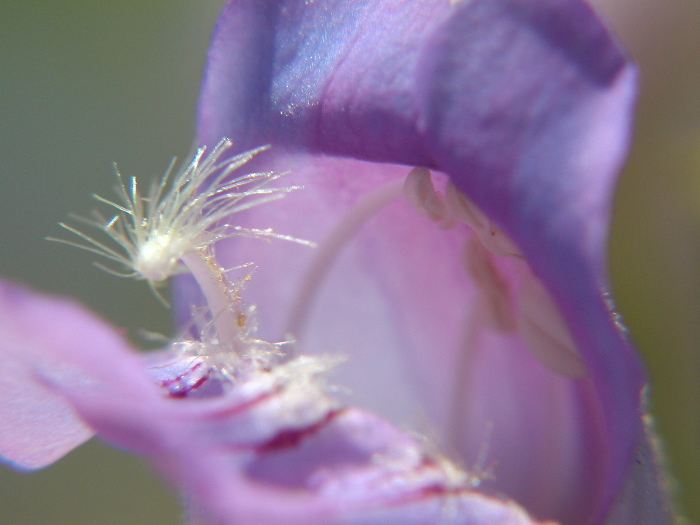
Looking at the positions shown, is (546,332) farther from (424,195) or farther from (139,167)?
(139,167)

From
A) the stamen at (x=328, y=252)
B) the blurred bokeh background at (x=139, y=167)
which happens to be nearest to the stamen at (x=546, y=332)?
the stamen at (x=328, y=252)

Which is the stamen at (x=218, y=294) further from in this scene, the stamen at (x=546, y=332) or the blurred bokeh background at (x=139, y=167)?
the blurred bokeh background at (x=139, y=167)

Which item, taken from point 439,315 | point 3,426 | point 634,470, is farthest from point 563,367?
point 3,426

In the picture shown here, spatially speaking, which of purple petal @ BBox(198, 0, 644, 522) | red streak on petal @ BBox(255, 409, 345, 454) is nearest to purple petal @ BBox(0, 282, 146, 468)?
red streak on petal @ BBox(255, 409, 345, 454)

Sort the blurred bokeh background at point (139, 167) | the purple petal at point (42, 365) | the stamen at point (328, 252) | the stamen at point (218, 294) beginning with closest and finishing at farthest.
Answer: the purple petal at point (42, 365) → the stamen at point (218, 294) → the stamen at point (328, 252) → the blurred bokeh background at point (139, 167)

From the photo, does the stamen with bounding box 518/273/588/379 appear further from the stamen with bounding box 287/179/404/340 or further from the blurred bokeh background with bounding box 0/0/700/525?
the blurred bokeh background with bounding box 0/0/700/525

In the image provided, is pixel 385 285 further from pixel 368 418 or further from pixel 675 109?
pixel 675 109
